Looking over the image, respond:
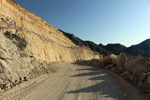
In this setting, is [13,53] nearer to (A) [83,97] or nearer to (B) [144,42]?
A: (A) [83,97]

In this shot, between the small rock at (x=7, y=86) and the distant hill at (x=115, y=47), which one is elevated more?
the distant hill at (x=115, y=47)

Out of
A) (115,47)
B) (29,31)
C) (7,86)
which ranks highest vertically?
(115,47)

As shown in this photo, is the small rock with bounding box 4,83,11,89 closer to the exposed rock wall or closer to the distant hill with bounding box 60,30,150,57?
the exposed rock wall

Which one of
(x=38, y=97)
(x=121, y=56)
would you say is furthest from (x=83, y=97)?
(x=121, y=56)

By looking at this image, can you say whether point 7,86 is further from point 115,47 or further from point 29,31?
point 115,47

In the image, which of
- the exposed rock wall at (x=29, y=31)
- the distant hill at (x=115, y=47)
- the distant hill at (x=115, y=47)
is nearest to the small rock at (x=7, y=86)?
the exposed rock wall at (x=29, y=31)

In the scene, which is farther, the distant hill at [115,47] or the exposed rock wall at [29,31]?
the distant hill at [115,47]

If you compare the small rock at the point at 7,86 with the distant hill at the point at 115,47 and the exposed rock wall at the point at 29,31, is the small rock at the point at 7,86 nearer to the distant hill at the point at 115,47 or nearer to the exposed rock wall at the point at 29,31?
the exposed rock wall at the point at 29,31

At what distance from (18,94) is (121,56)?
426 inches

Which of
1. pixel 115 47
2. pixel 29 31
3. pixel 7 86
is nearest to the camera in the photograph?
pixel 7 86

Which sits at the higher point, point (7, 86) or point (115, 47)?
point (115, 47)

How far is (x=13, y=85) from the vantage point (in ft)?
18.5

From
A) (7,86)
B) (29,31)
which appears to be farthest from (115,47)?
(7,86)

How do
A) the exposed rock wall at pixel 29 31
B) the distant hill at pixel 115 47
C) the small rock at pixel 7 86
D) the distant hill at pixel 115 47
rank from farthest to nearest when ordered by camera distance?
the distant hill at pixel 115 47, the distant hill at pixel 115 47, the exposed rock wall at pixel 29 31, the small rock at pixel 7 86
